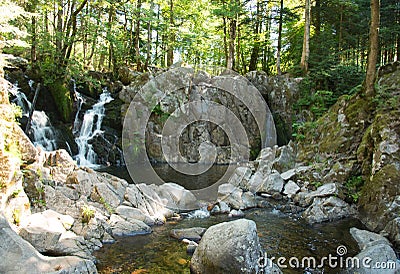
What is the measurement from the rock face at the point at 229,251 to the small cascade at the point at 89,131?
519 inches

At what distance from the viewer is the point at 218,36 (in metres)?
28.4

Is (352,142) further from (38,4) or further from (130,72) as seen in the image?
(38,4)

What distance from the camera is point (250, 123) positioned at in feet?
74.4

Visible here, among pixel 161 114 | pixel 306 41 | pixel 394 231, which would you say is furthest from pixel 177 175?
pixel 306 41

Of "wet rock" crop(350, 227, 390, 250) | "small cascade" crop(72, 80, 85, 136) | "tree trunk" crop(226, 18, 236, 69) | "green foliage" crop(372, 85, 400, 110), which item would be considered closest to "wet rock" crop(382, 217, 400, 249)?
"wet rock" crop(350, 227, 390, 250)

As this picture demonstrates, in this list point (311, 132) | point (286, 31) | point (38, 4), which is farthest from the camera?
point (286, 31)

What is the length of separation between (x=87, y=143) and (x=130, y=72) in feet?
21.7

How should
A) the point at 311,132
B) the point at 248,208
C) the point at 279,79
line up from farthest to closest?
the point at 279,79 < the point at 311,132 < the point at 248,208

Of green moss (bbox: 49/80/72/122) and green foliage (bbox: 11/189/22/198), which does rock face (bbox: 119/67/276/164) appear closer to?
green moss (bbox: 49/80/72/122)

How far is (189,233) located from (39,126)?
40.7 ft

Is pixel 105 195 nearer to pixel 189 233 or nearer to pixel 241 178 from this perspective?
pixel 189 233

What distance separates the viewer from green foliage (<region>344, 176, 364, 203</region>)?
1076cm

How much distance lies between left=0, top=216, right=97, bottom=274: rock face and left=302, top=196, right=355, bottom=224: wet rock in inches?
274

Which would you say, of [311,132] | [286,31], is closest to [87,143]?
[311,132]
